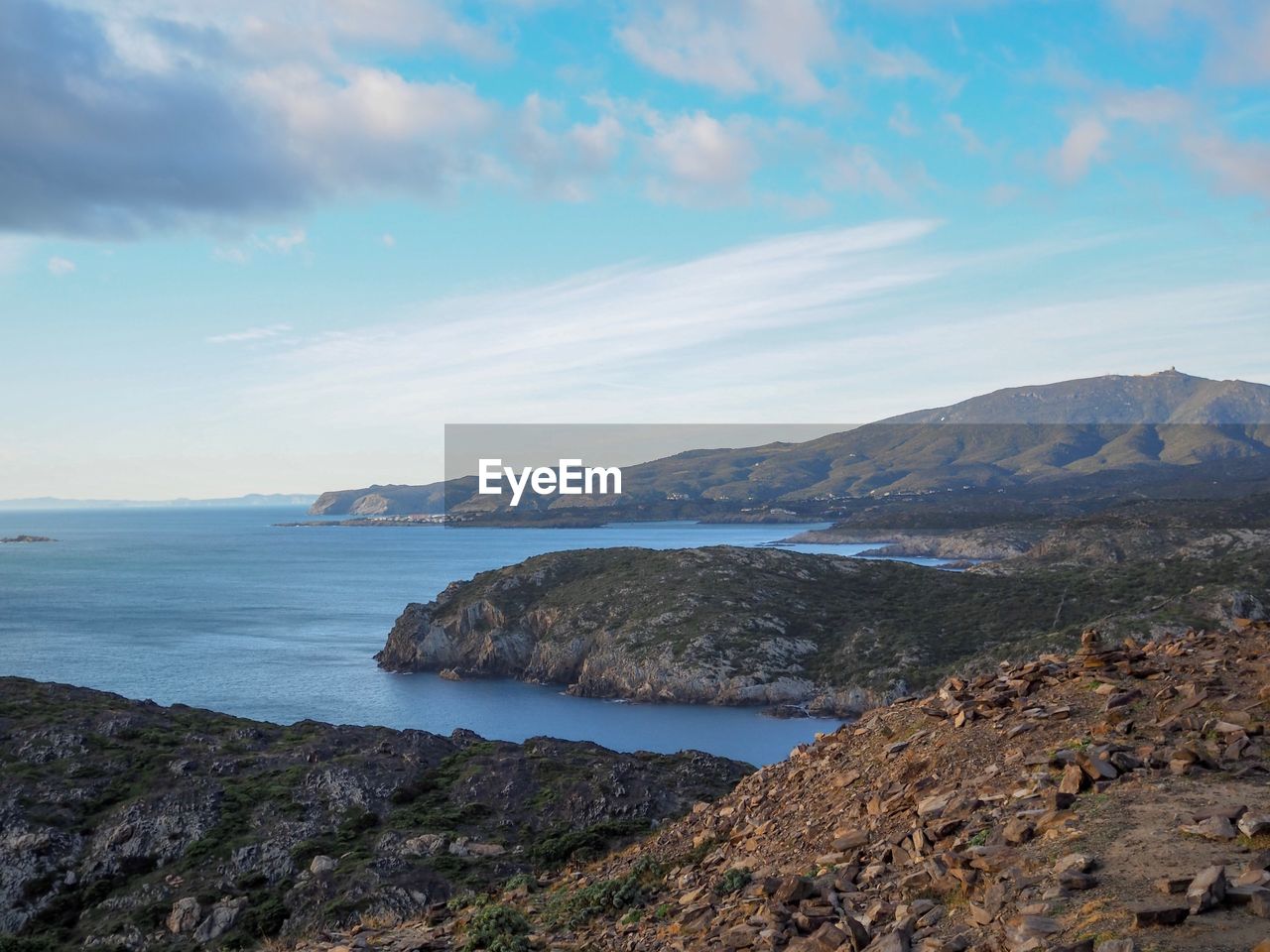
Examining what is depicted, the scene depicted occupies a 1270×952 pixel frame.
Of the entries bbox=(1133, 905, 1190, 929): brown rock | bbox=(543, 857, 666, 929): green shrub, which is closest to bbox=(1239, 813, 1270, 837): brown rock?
bbox=(1133, 905, 1190, 929): brown rock

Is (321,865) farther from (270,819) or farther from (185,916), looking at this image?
(270,819)

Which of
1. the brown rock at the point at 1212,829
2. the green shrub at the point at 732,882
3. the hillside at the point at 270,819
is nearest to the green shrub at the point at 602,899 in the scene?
the green shrub at the point at 732,882

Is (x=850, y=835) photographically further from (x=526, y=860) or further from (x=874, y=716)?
(x=526, y=860)

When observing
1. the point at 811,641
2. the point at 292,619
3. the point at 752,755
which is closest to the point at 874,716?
the point at 752,755

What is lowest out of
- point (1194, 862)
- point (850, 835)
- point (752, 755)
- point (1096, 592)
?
point (752, 755)

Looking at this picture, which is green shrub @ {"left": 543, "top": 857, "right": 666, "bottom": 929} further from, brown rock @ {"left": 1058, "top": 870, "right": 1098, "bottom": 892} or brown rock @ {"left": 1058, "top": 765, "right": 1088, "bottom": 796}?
brown rock @ {"left": 1058, "top": 870, "right": 1098, "bottom": 892}

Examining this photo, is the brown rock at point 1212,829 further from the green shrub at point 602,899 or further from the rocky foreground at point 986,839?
the green shrub at point 602,899

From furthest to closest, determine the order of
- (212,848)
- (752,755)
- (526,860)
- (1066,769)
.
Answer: (752,755) → (212,848) → (526,860) → (1066,769)

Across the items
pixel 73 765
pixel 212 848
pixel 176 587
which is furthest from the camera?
pixel 176 587
